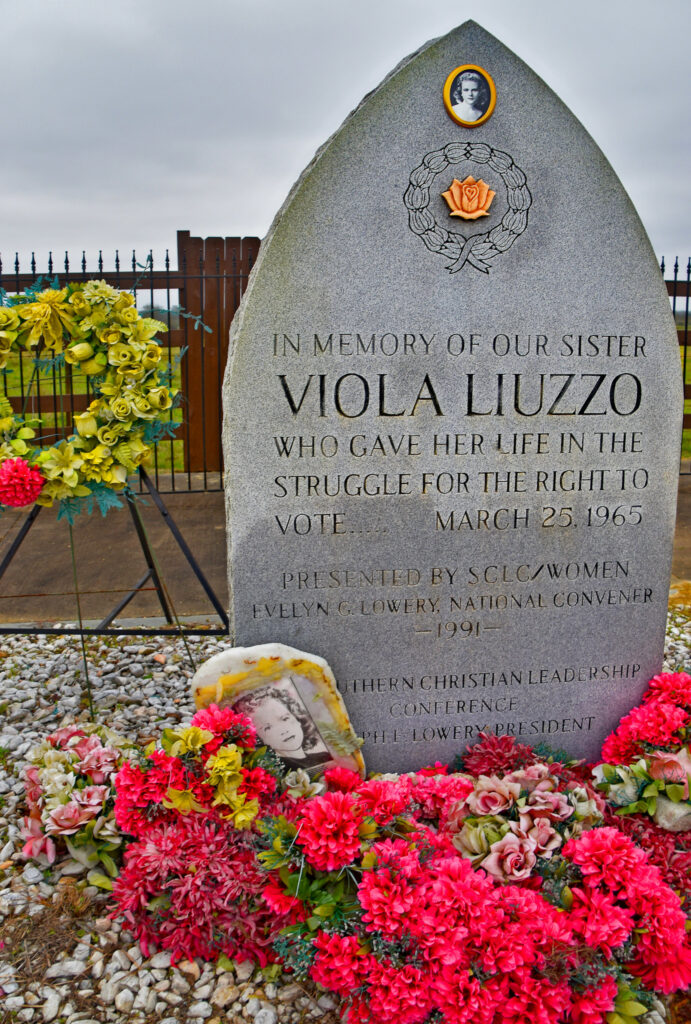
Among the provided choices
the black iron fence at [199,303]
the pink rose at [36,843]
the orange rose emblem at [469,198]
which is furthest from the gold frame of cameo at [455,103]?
the black iron fence at [199,303]

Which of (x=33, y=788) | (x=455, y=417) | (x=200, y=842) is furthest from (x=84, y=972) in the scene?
(x=455, y=417)

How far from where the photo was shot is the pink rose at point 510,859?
271cm

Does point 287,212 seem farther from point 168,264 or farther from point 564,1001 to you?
point 168,264

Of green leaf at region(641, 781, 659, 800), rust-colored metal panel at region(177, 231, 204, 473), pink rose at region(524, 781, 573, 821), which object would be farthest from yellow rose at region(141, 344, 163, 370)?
rust-colored metal panel at region(177, 231, 204, 473)

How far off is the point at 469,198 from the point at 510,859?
237 centimetres

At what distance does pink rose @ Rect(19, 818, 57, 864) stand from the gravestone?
1067mm

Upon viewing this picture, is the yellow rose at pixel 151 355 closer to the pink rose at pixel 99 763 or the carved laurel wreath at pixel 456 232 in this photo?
the carved laurel wreath at pixel 456 232

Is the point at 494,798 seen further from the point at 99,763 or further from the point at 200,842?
the point at 99,763

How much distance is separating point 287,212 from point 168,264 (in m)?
5.79

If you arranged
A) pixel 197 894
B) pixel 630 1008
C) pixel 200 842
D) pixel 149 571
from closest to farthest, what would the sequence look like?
pixel 630 1008 → pixel 197 894 → pixel 200 842 → pixel 149 571

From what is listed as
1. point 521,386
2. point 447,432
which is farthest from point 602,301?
point 447,432

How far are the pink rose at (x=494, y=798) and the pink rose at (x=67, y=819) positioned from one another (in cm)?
137

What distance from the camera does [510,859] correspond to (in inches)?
107

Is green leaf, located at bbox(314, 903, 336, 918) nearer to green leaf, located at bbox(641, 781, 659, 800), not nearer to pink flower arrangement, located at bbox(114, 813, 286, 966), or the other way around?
pink flower arrangement, located at bbox(114, 813, 286, 966)
